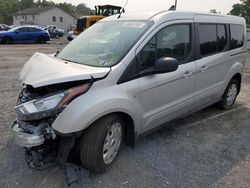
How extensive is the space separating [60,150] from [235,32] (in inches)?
163

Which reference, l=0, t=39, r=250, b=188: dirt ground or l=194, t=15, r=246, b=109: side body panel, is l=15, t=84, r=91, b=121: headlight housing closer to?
l=0, t=39, r=250, b=188: dirt ground

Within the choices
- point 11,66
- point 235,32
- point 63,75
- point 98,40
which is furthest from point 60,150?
point 11,66

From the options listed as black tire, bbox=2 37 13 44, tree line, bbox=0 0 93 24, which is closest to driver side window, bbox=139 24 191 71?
black tire, bbox=2 37 13 44

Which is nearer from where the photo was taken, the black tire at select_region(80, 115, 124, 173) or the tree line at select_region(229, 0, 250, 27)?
the black tire at select_region(80, 115, 124, 173)

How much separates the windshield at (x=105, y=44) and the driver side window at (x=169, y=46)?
212mm

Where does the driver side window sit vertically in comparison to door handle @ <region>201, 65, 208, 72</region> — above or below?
above

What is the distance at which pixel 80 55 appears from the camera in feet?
12.4

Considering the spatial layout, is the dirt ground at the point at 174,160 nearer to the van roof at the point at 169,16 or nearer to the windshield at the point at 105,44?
the windshield at the point at 105,44

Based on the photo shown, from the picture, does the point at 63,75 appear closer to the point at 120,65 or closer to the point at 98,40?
the point at 120,65

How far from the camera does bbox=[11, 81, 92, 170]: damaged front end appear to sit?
2758 mm

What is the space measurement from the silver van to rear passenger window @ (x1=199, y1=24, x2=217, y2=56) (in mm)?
16

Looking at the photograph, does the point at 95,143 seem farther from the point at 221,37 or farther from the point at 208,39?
the point at 221,37

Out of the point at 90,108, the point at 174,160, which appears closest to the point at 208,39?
the point at 174,160

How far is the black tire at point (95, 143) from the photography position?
9.80 ft
